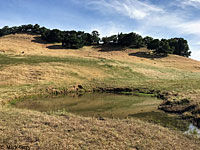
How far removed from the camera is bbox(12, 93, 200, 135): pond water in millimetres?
15366

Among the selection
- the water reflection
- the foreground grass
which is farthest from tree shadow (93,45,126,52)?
the foreground grass

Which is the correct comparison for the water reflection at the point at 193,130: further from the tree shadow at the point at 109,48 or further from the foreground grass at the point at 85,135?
the tree shadow at the point at 109,48

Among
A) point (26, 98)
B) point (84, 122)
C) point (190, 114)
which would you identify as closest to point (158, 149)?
point (84, 122)

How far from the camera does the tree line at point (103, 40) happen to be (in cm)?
7806

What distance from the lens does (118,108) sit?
65.8 feet

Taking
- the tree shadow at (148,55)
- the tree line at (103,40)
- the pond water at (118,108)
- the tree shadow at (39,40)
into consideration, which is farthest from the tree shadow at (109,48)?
the pond water at (118,108)

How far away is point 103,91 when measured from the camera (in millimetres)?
30000

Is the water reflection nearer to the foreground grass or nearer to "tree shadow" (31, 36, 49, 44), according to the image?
the foreground grass

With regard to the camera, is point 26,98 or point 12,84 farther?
point 12,84

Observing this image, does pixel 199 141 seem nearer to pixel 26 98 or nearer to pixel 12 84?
pixel 26 98

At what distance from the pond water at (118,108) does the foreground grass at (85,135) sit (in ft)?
9.31

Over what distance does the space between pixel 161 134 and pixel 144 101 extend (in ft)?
40.0

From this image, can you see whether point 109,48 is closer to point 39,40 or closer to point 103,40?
Answer: point 103,40

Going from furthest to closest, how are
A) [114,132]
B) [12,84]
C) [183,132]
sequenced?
[12,84] < [183,132] < [114,132]
